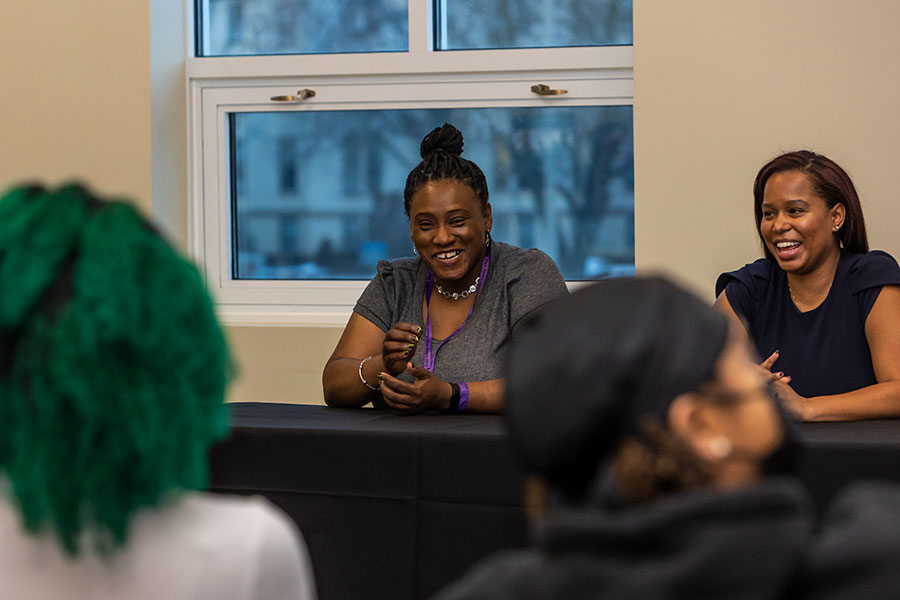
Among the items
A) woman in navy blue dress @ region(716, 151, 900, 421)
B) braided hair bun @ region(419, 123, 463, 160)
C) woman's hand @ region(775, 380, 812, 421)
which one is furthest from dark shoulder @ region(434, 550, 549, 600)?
braided hair bun @ region(419, 123, 463, 160)

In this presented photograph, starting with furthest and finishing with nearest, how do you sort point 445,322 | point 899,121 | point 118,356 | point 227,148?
point 227,148 < point 899,121 < point 445,322 < point 118,356

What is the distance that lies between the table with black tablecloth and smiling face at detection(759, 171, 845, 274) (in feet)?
1.75

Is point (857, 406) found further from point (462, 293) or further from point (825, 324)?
point (462, 293)

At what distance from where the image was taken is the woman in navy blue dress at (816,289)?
7.72ft

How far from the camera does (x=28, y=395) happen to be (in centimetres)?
73

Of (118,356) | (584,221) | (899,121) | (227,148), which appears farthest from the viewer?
(227,148)

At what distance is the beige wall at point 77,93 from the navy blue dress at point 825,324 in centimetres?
231

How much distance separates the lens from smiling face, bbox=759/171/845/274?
A: 2438mm

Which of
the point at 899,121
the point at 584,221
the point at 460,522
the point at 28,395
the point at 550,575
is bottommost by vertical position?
the point at 460,522

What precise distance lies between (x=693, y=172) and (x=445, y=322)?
107cm

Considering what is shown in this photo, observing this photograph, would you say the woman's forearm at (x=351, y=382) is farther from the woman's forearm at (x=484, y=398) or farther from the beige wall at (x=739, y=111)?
the beige wall at (x=739, y=111)

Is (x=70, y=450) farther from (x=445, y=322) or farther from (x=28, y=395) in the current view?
(x=445, y=322)

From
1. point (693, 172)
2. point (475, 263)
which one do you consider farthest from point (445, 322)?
point (693, 172)

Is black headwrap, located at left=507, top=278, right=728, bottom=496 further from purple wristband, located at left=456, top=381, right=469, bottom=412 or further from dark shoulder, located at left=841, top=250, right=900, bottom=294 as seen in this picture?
dark shoulder, located at left=841, top=250, right=900, bottom=294
